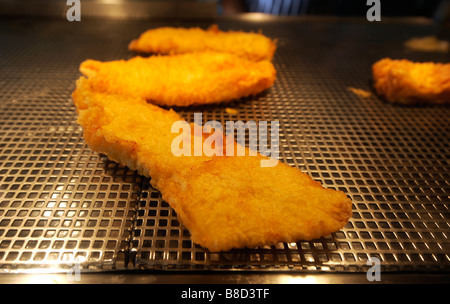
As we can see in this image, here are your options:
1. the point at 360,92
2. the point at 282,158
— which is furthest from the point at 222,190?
the point at 360,92

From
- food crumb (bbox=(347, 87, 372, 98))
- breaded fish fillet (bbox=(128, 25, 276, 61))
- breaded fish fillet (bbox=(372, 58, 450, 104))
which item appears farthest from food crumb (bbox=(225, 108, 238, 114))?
breaded fish fillet (bbox=(372, 58, 450, 104))

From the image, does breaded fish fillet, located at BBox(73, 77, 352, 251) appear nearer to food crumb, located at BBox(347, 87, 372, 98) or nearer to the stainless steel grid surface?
the stainless steel grid surface

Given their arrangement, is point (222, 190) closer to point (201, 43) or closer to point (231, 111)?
point (231, 111)

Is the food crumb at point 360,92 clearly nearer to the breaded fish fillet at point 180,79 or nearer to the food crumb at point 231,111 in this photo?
the breaded fish fillet at point 180,79

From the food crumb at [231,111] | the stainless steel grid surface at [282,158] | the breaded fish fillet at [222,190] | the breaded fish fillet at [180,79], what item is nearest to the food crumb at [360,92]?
the stainless steel grid surface at [282,158]
